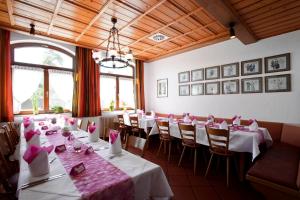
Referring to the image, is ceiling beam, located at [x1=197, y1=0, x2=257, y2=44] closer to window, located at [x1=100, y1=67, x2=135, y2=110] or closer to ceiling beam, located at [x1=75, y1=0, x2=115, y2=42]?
ceiling beam, located at [x1=75, y1=0, x2=115, y2=42]

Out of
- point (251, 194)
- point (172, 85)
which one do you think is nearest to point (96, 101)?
point (172, 85)

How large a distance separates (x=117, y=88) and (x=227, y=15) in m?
4.10

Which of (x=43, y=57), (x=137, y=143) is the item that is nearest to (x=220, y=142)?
(x=137, y=143)

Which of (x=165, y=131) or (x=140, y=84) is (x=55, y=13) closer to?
(x=165, y=131)

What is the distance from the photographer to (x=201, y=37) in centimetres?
402

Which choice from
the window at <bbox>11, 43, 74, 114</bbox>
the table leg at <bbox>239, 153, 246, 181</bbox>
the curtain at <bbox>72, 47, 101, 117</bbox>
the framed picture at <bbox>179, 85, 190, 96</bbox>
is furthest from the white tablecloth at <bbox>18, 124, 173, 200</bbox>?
the framed picture at <bbox>179, 85, 190, 96</bbox>

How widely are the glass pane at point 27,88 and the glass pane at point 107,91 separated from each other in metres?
1.72

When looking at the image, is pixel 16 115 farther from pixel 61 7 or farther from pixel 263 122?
pixel 263 122

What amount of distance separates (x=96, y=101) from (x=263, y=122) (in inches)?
178

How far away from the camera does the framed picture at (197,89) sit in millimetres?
4586

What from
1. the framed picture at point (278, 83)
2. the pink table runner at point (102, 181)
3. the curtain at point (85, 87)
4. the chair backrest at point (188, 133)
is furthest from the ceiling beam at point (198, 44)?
the pink table runner at point (102, 181)

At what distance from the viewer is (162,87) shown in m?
5.83

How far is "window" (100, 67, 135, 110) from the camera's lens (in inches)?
210

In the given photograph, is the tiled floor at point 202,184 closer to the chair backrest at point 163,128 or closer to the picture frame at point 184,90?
the chair backrest at point 163,128
